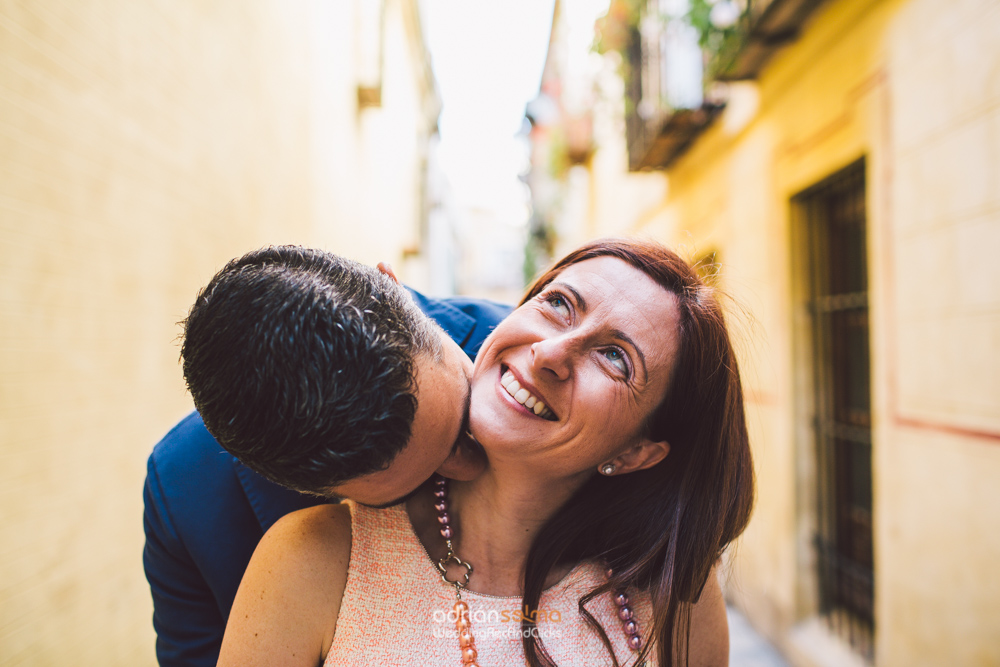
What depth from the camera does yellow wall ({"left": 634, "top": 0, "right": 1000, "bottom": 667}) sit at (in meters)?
2.48

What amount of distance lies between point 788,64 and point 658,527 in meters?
3.69

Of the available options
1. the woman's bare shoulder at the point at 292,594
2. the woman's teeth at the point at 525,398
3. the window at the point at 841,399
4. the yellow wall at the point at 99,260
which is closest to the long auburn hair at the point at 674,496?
the woman's teeth at the point at 525,398

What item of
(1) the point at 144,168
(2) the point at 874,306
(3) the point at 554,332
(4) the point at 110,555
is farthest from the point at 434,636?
(2) the point at 874,306

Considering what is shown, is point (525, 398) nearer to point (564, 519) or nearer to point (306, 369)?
point (564, 519)

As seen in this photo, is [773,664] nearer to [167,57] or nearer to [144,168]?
[144,168]

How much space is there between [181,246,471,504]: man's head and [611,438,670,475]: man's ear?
72 cm

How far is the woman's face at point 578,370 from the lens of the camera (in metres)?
1.47

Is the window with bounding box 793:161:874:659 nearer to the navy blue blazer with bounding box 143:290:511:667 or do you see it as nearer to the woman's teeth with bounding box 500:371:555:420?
the woman's teeth with bounding box 500:371:555:420

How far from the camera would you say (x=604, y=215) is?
35.7 feet

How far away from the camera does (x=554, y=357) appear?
1449 millimetres

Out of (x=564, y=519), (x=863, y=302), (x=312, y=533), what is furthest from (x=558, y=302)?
(x=863, y=302)

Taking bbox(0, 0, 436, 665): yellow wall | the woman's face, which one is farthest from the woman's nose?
bbox(0, 0, 436, 665): yellow wall

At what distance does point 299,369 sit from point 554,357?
24.8 inches

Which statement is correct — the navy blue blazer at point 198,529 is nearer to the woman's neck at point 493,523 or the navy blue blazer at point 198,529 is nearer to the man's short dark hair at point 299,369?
the woman's neck at point 493,523
